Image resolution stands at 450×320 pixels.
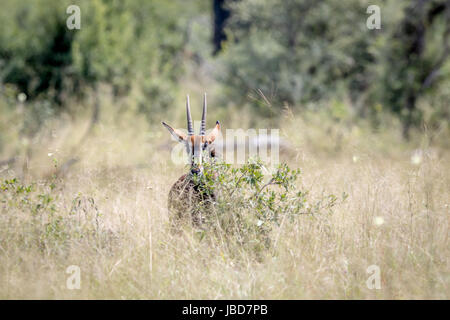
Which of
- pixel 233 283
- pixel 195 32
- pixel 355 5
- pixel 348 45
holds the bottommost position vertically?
pixel 233 283

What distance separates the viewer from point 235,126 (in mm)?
12234

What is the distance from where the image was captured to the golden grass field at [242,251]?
13.4 ft

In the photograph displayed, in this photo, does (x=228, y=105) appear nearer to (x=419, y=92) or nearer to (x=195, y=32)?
(x=419, y=92)

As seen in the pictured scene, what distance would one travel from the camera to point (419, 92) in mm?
12594

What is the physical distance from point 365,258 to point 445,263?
2.50 ft

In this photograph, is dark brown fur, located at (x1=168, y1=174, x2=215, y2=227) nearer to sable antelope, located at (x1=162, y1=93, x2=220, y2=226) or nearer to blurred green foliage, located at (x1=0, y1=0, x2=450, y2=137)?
sable antelope, located at (x1=162, y1=93, x2=220, y2=226)

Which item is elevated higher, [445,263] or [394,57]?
[394,57]

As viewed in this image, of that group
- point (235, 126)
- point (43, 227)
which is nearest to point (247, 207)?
point (43, 227)

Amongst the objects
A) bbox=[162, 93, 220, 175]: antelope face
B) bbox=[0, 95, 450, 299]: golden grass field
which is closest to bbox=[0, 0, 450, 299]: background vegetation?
bbox=[0, 95, 450, 299]: golden grass field

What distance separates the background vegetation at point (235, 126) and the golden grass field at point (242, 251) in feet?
0.07

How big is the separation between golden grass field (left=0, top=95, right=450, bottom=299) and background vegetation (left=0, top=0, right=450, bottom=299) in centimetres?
2

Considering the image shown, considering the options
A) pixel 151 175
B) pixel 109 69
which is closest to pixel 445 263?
pixel 151 175

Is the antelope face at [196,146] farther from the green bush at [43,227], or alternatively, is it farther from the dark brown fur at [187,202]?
the green bush at [43,227]

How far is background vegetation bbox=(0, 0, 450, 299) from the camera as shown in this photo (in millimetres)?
4320
